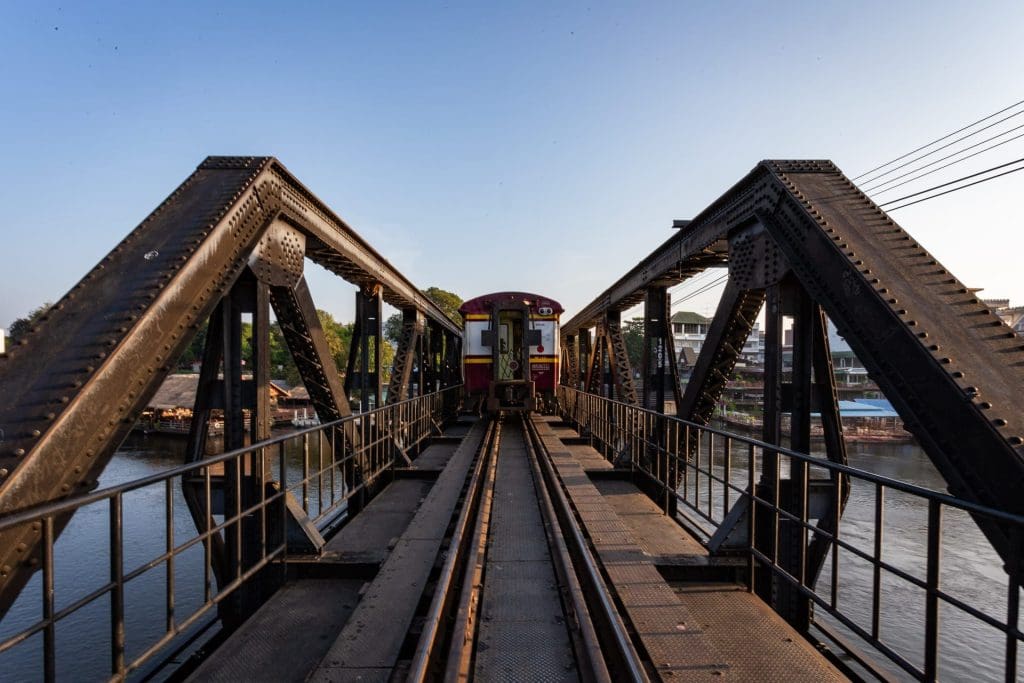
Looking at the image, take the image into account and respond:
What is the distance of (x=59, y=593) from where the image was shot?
12.2 metres

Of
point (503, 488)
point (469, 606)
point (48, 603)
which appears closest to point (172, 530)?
point (48, 603)

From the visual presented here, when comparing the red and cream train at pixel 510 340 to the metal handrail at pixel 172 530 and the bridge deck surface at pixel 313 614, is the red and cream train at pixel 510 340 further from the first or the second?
the bridge deck surface at pixel 313 614

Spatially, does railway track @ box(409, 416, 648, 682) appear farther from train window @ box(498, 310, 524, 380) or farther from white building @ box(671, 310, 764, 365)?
white building @ box(671, 310, 764, 365)

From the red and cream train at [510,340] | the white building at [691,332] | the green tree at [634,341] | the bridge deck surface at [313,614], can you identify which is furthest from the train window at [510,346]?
the white building at [691,332]

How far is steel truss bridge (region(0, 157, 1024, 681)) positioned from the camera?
2938mm

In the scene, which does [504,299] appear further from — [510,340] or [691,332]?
[691,332]

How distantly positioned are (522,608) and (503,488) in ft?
11.5

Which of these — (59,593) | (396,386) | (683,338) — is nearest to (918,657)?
(396,386)

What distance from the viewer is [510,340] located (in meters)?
16.9

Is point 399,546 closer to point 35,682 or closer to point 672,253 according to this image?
point 672,253

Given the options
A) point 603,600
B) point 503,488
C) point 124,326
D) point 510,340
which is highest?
point 510,340

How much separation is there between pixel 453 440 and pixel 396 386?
201 centimetres

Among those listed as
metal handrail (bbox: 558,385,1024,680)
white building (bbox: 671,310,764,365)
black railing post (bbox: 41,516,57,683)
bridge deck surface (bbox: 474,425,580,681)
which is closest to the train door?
metal handrail (bbox: 558,385,1024,680)

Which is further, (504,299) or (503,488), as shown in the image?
(504,299)
